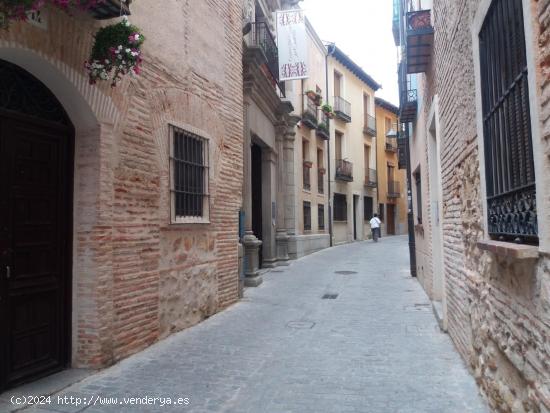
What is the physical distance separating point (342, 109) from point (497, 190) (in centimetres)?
2202

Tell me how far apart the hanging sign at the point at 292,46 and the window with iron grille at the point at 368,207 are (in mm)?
16404

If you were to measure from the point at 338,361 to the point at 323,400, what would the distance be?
1.20m

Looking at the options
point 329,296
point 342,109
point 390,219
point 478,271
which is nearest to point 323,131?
point 342,109

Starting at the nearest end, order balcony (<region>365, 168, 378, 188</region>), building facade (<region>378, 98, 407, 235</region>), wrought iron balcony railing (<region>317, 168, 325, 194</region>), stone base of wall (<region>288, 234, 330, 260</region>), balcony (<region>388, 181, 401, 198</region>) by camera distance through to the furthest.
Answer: stone base of wall (<region>288, 234, 330, 260</region>) → wrought iron balcony railing (<region>317, 168, 325, 194</region>) → balcony (<region>365, 168, 378, 188</region>) → building facade (<region>378, 98, 407, 235</region>) → balcony (<region>388, 181, 401, 198</region>)

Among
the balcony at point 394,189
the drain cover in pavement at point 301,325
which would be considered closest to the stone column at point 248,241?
the drain cover in pavement at point 301,325

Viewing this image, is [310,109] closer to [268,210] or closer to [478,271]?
[268,210]

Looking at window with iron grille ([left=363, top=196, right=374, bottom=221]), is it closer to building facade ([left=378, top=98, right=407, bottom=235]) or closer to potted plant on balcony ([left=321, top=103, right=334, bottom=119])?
building facade ([left=378, top=98, right=407, bottom=235])

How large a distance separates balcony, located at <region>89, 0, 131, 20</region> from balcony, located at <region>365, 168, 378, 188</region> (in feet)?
81.2

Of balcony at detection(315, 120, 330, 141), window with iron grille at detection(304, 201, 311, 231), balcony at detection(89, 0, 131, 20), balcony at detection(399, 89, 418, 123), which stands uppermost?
balcony at detection(315, 120, 330, 141)

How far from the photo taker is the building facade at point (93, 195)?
14.8 feet

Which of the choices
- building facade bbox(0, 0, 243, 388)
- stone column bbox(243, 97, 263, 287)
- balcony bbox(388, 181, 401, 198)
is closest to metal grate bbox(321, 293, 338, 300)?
stone column bbox(243, 97, 263, 287)

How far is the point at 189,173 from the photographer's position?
7207mm

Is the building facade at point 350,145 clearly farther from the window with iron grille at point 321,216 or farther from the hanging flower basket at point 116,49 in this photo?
the hanging flower basket at point 116,49

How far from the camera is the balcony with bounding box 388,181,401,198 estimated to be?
110 ft
